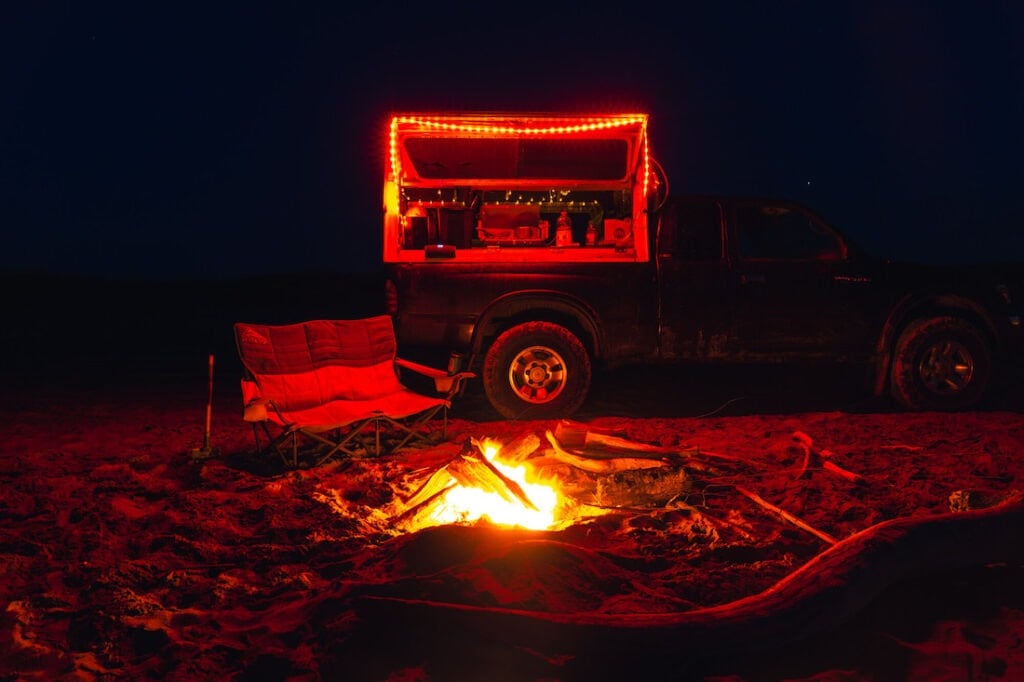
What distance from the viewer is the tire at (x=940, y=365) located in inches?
239

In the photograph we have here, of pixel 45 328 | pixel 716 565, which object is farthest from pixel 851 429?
pixel 45 328

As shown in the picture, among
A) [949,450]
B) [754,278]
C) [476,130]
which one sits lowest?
[949,450]

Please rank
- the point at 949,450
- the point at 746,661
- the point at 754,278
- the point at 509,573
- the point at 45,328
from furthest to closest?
the point at 45,328 < the point at 754,278 < the point at 949,450 < the point at 509,573 < the point at 746,661

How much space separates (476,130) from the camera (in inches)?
249

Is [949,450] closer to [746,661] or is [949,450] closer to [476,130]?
[746,661]

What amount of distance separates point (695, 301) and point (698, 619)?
13.3ft

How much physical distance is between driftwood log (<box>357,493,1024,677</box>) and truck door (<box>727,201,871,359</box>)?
350 cm

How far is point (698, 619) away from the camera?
229 centimetres

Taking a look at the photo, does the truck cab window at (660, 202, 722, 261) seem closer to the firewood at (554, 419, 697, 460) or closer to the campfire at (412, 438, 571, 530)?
the firewood at (554, 419, 697, 460)

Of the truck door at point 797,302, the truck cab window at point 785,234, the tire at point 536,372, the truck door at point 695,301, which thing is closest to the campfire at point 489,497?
the tire at point 536,372

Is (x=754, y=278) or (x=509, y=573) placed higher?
(x=754, y=278)

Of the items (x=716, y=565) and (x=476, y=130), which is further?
(x=476, y=130)

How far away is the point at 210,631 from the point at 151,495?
6.15 ft

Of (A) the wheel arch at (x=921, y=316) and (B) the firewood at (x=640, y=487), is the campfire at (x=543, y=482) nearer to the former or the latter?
(B) the firewood at (x=640, y=487)
